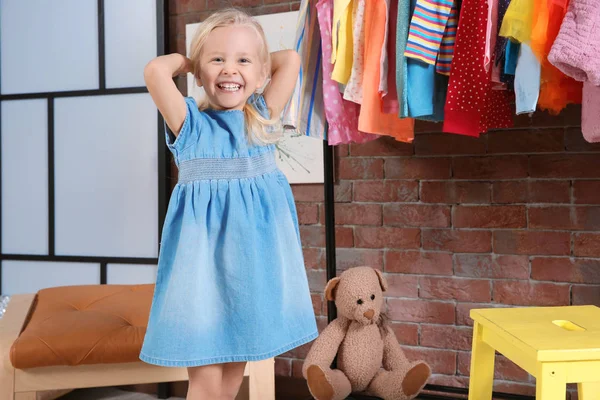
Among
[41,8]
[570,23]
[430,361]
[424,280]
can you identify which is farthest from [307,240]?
[41,8]

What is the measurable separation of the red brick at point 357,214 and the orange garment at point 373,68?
0.50 meters

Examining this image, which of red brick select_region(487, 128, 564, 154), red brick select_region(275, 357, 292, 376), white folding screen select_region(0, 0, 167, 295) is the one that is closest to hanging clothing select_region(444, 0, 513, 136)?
red brick select_region(487, 128, 564, 154)

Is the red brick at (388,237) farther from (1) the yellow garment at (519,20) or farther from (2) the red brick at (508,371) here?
(1) the yellow garment at (519,20)

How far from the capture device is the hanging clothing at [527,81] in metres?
1.48

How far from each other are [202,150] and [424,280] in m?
1.20

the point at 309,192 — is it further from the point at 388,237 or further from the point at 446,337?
the point at 446,337

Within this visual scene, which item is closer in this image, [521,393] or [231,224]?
[231,224]

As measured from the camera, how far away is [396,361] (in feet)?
6.46

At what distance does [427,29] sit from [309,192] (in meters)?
0.89

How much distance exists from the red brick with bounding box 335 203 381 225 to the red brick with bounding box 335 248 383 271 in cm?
10

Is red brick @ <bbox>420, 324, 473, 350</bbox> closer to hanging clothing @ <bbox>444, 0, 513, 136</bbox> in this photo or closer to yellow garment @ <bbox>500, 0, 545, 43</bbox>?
hanging clothing @ <bbox>444, 0, 513, 136</bbox>

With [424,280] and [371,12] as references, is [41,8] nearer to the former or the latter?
[371,12]

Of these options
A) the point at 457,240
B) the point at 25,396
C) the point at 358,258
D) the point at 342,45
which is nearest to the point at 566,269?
the point at 457,240

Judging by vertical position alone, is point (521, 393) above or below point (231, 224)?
below
